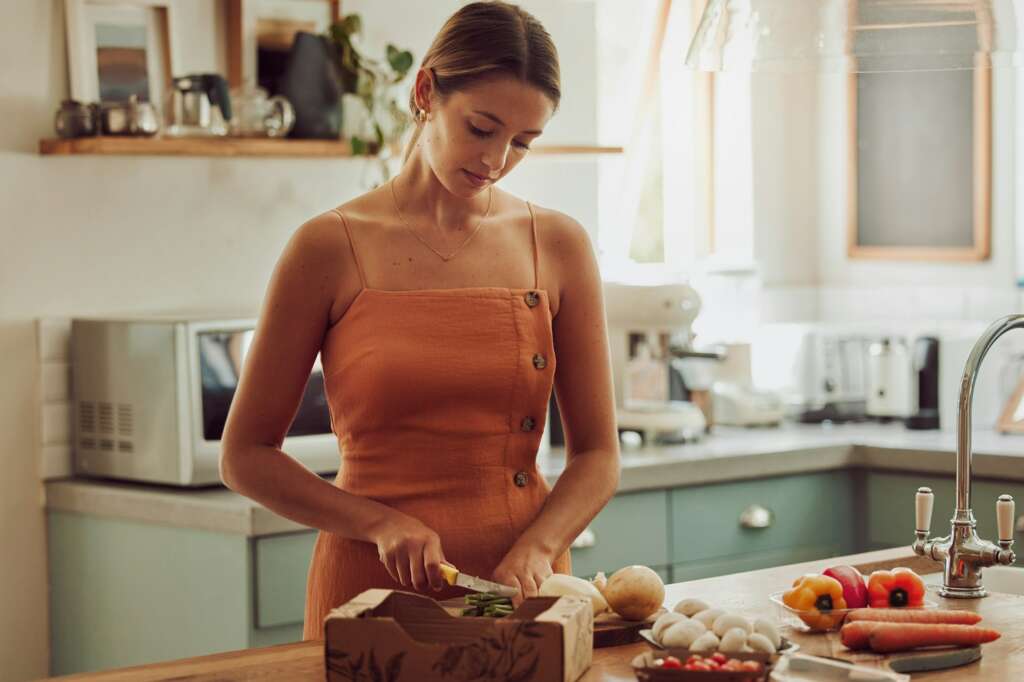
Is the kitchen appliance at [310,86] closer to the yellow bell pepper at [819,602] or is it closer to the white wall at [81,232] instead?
the white wall at [81,232]

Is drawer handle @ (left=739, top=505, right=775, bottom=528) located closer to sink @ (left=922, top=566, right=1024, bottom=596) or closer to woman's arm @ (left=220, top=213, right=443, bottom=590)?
sink @ (left=922, top=566, right=1024, bottom=596)

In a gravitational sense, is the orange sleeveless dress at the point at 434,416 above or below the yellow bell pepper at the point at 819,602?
above

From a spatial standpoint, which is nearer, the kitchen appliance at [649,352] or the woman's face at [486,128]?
the woman's face at [486,128]

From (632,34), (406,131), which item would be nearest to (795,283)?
(632,34)

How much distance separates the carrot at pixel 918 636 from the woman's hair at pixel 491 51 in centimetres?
A: 77

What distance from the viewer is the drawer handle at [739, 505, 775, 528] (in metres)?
3.94

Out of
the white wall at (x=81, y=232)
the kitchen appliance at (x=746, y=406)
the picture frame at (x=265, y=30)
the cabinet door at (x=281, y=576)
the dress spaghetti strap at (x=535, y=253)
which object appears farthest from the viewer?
the kitchen appliance at (x=746, y=406)

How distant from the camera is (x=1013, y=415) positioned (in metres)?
4.26

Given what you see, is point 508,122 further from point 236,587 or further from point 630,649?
point 236,587

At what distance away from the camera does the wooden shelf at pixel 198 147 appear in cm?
341

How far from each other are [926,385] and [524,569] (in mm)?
2647

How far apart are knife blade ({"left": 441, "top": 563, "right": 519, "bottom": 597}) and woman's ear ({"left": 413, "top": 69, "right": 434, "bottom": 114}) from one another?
0.59 metres

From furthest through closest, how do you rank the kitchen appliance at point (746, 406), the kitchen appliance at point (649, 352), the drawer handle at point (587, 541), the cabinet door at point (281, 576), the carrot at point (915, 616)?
1. the kitchen appliance at point (746, 406)
2. the kitchen appliance at point (649, 352)
3. the drawer handle at point (587, 541)
4. the cabinet door at point (281, 576)
5. the carrot at point (915, 616)

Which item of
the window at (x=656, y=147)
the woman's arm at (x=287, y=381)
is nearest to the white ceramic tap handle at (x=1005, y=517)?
the woman's arm at (x=287, y=381)
